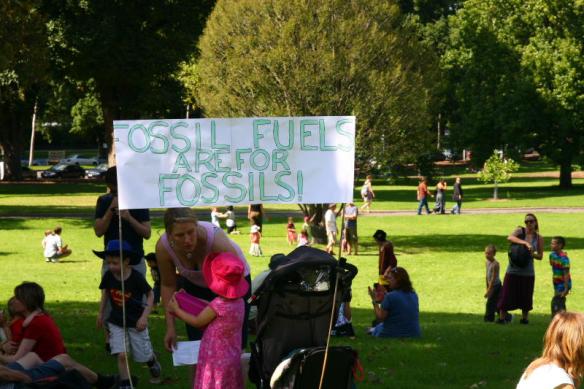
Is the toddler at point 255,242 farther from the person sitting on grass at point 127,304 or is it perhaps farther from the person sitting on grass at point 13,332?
the person sitting on grass at point 13,332

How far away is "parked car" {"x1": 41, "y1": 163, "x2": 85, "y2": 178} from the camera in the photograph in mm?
84188

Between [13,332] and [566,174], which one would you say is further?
[566,174]

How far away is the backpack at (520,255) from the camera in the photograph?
17.2 meters

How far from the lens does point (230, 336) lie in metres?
7.86

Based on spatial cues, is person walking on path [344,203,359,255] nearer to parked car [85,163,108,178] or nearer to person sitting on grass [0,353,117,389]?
person sitting on grass [0,353,117,389]

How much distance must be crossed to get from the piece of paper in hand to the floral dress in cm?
29

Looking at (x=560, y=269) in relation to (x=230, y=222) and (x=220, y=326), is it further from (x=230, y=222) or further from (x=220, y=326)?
(x=230, y=222)

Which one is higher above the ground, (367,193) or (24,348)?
(24,348)

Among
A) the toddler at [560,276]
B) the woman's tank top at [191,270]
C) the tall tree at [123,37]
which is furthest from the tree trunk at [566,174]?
the woman's tank top at [191,270]

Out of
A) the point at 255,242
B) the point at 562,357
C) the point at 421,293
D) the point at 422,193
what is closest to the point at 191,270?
the point at 562,357

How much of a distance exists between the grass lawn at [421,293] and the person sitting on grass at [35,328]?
4.20 feet

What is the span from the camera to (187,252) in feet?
26.4

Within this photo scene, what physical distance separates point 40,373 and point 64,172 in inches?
3059

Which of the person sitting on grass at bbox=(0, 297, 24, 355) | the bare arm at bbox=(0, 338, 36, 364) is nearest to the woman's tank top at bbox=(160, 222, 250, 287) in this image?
the bare arm at bbox=(0, 338, 36, 364)
